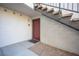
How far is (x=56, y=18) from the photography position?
244 centimetres

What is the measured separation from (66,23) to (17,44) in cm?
104

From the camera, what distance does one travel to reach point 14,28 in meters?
2.37

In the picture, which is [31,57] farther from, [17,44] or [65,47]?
[65,47]

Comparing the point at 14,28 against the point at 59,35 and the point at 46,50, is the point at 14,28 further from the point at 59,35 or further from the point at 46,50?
the point at 59,35

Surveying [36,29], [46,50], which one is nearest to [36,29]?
[36,29]

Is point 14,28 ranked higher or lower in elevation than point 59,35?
higher

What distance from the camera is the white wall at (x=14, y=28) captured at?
2.32 meters

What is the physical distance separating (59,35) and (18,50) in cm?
84

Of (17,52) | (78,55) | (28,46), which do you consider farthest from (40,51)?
(78,55)

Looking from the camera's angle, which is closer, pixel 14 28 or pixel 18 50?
pixel 18 50

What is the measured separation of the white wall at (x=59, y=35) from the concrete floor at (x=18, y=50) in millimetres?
334

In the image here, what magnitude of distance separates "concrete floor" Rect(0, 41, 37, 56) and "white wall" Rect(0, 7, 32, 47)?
0.10 meters

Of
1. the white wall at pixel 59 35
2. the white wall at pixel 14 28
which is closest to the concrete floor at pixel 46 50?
the white wall at pixel 59 35

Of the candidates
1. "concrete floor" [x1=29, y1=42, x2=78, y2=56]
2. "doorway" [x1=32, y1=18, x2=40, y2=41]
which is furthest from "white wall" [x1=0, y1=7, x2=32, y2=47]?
"concrete floor" [x1=29, y1=42, x2=78, y2=56]
